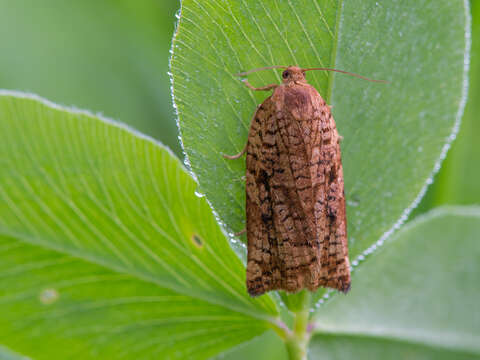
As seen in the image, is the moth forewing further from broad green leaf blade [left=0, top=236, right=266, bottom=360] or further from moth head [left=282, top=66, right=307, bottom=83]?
broad green leaf blade [left=0, top=236, right=266, bottom=360]

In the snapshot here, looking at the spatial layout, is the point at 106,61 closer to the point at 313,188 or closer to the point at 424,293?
the point at 313,188

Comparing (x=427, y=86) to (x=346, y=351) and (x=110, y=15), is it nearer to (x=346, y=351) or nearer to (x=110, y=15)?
(x=346, y=351)

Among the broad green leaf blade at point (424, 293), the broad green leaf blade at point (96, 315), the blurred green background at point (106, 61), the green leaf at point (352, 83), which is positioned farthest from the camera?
the blurred green background at point (106, 61)

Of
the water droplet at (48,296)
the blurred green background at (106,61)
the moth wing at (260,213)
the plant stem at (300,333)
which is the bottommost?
the plant stem at (300,333)

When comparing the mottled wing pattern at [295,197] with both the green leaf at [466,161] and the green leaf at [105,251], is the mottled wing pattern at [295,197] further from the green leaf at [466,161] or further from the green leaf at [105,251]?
the green leaf at [466,161]

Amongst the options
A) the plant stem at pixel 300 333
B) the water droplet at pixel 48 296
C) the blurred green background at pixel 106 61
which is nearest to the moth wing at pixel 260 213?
the plant stem at pixel 300 333
